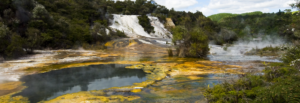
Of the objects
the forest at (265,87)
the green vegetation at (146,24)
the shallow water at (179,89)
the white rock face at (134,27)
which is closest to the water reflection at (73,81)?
the shallow water at (179,89)

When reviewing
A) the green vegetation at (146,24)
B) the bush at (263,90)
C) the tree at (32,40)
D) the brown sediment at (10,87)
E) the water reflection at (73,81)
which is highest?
the green vegetation at (146,24)

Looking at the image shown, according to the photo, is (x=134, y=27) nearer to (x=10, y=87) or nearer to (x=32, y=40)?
(x=32, y=40)

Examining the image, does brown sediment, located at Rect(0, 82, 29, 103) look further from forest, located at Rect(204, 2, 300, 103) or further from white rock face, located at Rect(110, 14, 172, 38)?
white rock face, located at Rect(110, 14, 172, 38)

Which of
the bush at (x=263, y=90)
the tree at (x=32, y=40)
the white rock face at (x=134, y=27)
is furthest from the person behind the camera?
the white rock face at (x=134, y=27)

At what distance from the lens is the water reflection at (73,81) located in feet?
19.9

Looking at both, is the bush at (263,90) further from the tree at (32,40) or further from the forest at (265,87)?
the tree at (32,40)

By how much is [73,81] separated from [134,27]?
31038 mm

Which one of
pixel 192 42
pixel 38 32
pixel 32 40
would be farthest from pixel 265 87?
pixel 38 32

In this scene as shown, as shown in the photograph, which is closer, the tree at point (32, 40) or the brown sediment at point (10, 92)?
the brown sediment at point (10, 92)

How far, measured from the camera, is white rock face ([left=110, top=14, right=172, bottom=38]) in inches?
1402

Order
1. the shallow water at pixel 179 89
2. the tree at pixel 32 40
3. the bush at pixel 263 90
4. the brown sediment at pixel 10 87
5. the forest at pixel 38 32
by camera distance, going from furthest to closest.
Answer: the tree at pixel 32 40, the forest at pixel 38 32, the brown sediment at pixel 10 87, the shallow water at pixel 179 89, the bush at pixel 263 90

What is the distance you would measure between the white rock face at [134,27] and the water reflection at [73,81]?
25.1m

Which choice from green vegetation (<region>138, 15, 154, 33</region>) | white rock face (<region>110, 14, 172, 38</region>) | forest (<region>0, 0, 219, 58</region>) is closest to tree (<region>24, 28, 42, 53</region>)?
forest (<region>0, 0, 219, 58</region>)

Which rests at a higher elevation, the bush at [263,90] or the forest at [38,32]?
the forest at [38,32]
